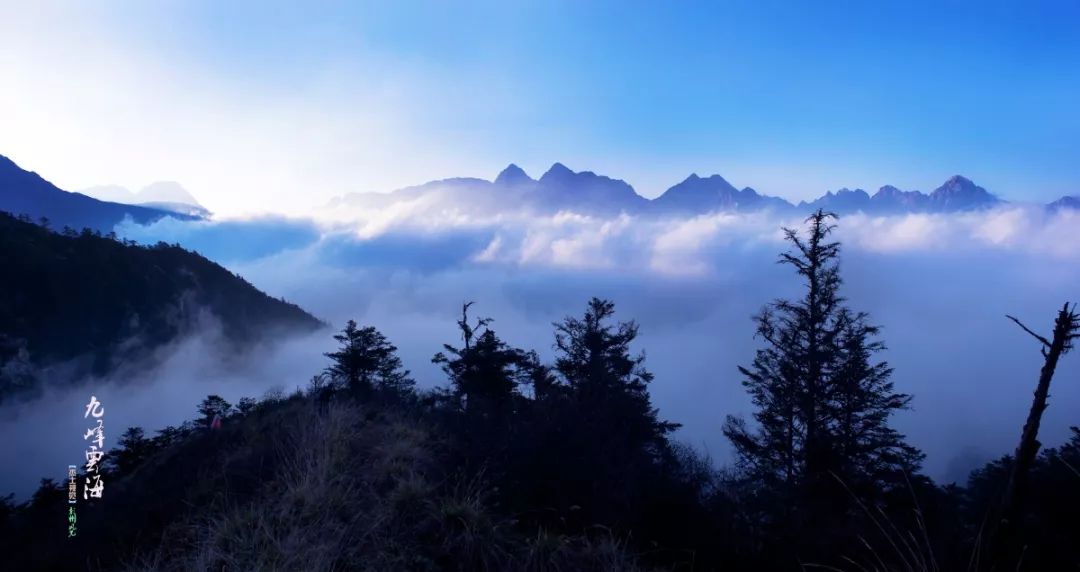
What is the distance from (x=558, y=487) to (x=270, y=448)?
3.34 metres

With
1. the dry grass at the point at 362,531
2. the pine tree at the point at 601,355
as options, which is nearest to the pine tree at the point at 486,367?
the pine tree at the point at 601,355

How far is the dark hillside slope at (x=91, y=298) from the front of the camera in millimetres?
99438

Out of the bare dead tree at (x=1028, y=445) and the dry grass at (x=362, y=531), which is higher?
the bare dead tree at (x=1028, y=445)

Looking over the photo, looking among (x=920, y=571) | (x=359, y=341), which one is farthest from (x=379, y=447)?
(x=359, y=341)

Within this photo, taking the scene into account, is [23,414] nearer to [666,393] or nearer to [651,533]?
[651,533]

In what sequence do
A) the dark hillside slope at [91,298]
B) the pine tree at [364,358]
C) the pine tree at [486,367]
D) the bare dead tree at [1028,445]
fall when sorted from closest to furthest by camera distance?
the bare dead tree at [1028,445]
the pine tree at [486,367]
the pine tree at [364,358]
the dark hillside slope at [91,298]

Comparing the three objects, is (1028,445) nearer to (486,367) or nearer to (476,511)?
(476,511)

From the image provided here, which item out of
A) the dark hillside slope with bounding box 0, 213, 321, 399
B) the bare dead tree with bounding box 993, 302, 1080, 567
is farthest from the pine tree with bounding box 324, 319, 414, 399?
the dark hillside slope with bounding box 0, 213, 321, 399

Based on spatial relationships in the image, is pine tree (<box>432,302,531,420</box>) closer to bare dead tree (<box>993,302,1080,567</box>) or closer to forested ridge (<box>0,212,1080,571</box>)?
forested ridge (<box>0,212,1080,571</box>)

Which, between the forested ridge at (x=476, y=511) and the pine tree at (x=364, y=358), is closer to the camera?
the forested ridge at (x=476, y=511)

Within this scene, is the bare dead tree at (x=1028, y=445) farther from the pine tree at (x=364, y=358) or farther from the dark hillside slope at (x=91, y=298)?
A: the dark hillside slope at (x=91, y=298)

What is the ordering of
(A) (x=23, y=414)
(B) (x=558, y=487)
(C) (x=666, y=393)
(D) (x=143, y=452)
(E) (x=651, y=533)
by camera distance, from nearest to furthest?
(E) (x=651, y=533) < (B) (x=558, y=487) < (D) (x=143, y=452) < (A) (x=23, y=414) < (C) (x=666, y=393)

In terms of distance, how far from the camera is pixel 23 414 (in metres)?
104

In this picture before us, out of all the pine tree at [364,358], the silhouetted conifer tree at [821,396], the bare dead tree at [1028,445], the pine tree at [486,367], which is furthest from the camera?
the pine tree at [364,358]
